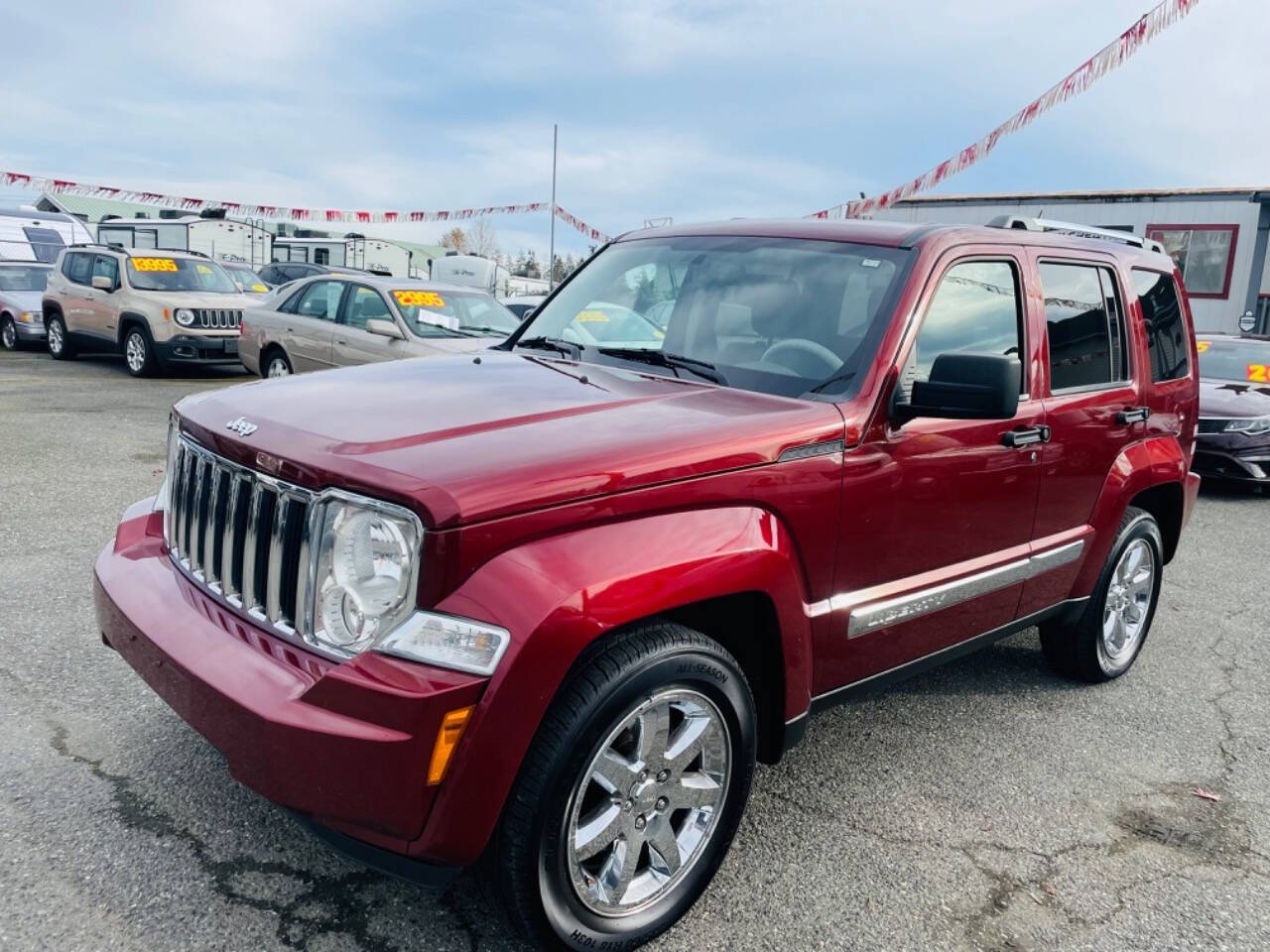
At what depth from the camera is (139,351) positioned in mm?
13508

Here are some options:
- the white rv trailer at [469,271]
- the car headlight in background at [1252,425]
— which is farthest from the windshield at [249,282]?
the car headlight in background at [1252,425]

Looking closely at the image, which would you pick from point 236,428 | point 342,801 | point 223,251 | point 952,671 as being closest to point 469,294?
point 952,671

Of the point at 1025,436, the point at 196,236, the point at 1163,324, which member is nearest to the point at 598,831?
the point at 1025,436

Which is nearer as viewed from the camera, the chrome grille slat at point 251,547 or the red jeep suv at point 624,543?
the red jeep suv at point 624,543

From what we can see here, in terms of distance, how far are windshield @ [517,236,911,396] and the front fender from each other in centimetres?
90

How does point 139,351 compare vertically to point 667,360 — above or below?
below

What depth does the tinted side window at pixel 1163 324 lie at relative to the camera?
4.33m

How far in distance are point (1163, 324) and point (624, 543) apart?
11.1 feet

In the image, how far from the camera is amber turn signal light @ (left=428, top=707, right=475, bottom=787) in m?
1.99

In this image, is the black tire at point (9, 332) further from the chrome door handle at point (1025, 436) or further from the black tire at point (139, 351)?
the chrome door handle at point (1025, 436)

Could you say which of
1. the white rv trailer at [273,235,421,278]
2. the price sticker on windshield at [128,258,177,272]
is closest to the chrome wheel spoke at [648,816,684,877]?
the price sticker on windshield at [128,258,177,272]

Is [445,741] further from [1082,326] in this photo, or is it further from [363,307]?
[363,307]

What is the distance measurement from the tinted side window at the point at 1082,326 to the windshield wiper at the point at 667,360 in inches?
52.8

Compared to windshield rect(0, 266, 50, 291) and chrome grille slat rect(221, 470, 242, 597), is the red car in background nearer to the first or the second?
chrome grille slat rect(221, 470, 242, 597)
